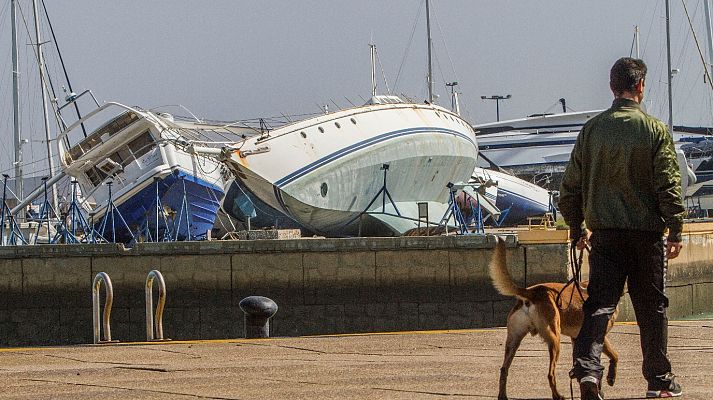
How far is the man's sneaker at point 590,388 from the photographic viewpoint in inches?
285

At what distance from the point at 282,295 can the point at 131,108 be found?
488 inches

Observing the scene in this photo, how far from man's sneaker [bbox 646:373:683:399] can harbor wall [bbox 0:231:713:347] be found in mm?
15485

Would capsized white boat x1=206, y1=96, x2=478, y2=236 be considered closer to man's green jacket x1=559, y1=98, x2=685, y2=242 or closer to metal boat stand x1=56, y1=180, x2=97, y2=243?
metal boat stand x1=56, y1=180, x2=97, y2=243

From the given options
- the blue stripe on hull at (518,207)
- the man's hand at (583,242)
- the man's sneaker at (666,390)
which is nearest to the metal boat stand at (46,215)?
the blue stripe on hull at (518,207)

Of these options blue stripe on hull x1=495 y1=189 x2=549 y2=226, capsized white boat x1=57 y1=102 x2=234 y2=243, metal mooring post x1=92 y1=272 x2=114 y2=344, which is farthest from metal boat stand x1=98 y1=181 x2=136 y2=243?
blue stripe on hull x1=495 y1=189 x2=549 y2=226

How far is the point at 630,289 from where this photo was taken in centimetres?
763

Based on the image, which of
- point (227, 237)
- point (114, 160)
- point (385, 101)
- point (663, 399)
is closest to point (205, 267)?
point (227, 237)

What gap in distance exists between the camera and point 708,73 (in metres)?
59.4

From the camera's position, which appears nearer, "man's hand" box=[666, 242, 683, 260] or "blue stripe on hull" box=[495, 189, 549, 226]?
"man's hand" box=[666, 242, 683, 260]

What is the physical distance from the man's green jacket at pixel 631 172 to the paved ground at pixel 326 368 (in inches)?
46.4

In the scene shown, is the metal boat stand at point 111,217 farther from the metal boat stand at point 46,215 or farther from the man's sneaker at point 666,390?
the man's sneaker at point 666,390

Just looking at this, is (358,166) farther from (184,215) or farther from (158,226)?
(158,226)

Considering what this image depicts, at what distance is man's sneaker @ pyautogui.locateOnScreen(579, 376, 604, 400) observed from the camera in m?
7.24

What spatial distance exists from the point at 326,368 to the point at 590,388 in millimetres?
3059
